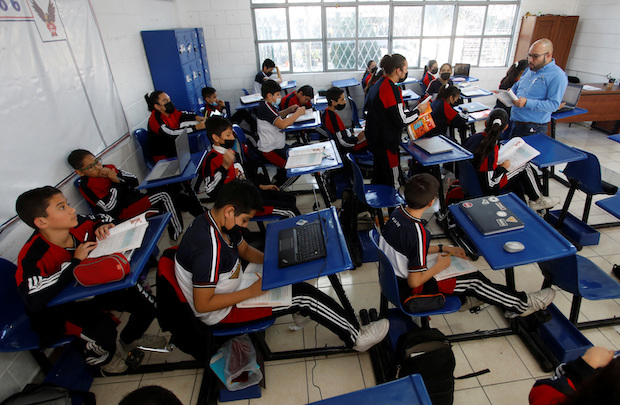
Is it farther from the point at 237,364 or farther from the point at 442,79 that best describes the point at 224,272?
the point at 442,79

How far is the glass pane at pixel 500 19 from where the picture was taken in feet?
20.8

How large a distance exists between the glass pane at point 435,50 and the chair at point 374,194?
16.4 ft

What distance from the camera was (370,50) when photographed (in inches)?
257

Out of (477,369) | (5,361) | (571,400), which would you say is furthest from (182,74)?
(571,400)

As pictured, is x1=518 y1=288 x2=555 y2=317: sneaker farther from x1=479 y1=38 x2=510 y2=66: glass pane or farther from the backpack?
x1=479 y1=38 x2=510 y2=66: glass pane

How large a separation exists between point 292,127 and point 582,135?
501 centimetres

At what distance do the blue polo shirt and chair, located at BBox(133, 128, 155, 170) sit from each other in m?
4.05

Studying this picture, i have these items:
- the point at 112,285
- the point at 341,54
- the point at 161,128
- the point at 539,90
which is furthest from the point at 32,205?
the point at 341,54

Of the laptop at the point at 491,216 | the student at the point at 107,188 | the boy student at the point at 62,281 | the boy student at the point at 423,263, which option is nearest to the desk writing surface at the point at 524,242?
the laptop at the point at 491,216

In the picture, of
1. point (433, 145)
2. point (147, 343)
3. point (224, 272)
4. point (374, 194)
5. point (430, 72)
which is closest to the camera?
point (224, 272)

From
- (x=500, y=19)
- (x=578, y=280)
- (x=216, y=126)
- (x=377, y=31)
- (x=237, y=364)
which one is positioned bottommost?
(x=237, y=364)

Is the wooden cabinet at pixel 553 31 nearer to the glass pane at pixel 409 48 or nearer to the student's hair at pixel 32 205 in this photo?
the glass pane at pixel 409 48

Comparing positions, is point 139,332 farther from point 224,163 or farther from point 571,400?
point 571,400

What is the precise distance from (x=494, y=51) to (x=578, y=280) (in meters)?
6.49
